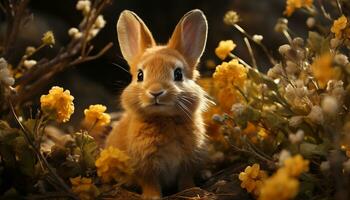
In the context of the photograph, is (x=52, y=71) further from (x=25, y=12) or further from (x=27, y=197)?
(x=27, y=197)

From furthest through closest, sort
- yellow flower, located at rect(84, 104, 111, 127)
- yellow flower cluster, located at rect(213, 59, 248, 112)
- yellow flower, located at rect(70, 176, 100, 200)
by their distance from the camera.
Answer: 1. yellow flower cluster, located at rect(213, 59, 248, 112)
2. yellow flower, located at rect(84, 104, 111, 127)
3. yellow flower, located at rect(70, 176, 100, 200)

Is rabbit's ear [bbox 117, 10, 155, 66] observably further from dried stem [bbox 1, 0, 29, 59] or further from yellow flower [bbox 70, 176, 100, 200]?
yellow flower [bbox 70, 176, 100, 200]

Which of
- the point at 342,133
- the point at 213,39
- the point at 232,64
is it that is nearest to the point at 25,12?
the point at 232,64

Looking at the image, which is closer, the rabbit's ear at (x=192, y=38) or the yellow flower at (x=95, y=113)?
the yellow flower at (x=95, y=113)

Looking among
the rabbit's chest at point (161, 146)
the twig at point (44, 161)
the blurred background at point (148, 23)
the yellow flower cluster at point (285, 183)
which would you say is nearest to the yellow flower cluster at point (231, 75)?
the rabbit's chest at point (161, 146)

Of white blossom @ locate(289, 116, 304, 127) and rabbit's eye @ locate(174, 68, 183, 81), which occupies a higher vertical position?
rabbit's eye @ locate(174, 68, 183, 81)

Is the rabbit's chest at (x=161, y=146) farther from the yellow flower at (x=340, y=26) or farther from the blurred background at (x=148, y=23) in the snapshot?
the blurred background at (x=148, y=23)

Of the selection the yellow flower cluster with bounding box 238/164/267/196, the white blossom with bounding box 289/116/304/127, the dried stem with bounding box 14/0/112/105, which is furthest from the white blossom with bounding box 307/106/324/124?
the dried stem with bounding box 14/0/112/105

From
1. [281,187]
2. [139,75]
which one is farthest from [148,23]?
[281,187]
